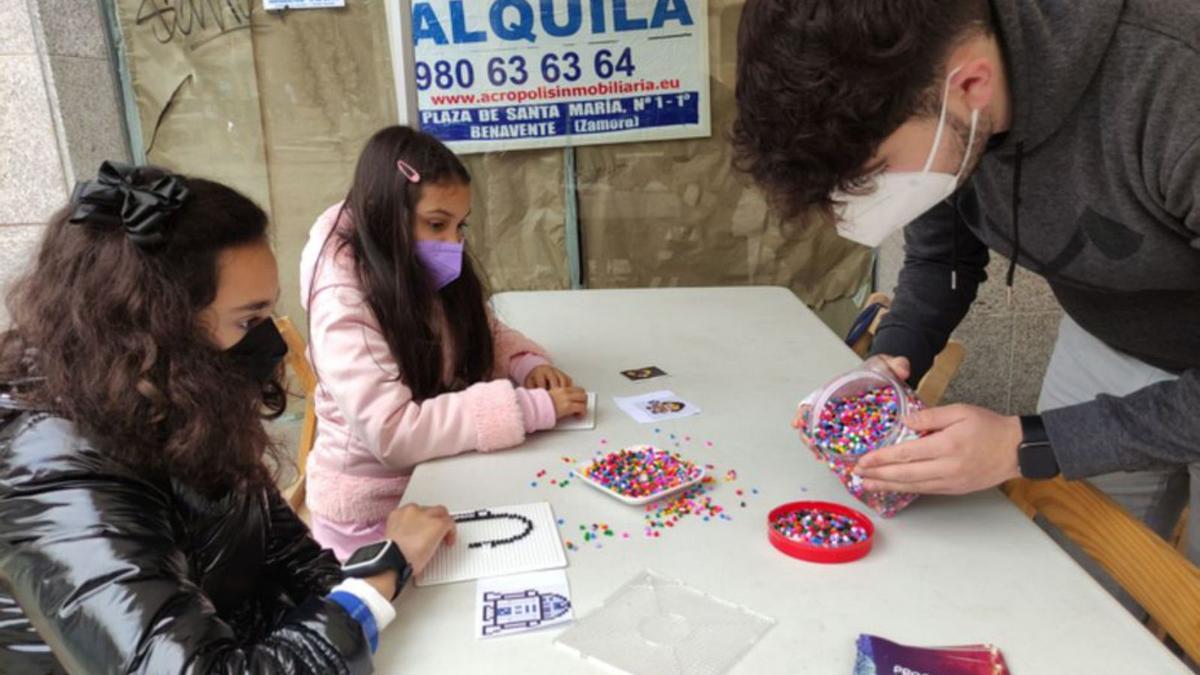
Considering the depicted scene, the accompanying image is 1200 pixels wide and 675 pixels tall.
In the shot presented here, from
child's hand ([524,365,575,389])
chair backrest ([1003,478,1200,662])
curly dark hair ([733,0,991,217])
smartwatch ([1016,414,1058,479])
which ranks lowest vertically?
chair backrest ([1003,478,1200,662])

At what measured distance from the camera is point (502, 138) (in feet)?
10.3

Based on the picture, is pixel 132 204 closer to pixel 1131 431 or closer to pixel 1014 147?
pixel 1014 147

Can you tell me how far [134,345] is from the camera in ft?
3.06

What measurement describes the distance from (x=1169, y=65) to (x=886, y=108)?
1.16ft

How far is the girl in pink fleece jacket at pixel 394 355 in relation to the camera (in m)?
1.41

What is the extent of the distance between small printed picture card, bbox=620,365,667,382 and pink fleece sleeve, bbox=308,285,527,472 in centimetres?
39

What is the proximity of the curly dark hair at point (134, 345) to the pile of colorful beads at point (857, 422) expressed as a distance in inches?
31.0

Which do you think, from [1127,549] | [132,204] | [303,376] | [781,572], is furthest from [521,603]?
[303,376]

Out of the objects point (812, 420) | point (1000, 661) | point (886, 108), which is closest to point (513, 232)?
point (812, 420)

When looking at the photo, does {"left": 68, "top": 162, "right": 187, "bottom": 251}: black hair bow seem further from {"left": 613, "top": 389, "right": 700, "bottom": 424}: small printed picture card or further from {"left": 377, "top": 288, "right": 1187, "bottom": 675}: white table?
{"left": 613, "top": 389, "right": 700, "bottom": 424}: small printed picture card

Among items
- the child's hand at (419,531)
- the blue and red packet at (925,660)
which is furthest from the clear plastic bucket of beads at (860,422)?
the child's hand at (419,531)

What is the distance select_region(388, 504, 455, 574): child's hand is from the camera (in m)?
1.00

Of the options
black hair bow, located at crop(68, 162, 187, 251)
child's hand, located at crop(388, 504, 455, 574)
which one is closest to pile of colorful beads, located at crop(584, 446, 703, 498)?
child's hand, located at crop(388, 504, 455, 574)

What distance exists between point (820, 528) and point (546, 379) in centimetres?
78
